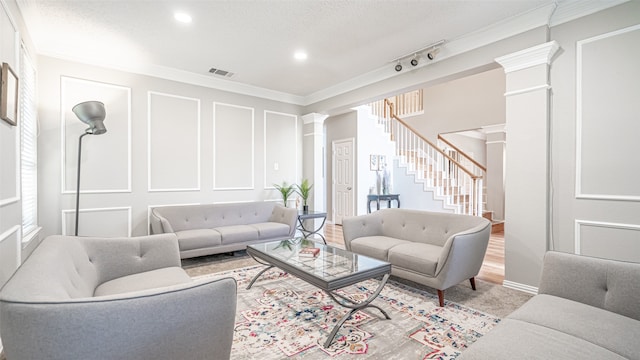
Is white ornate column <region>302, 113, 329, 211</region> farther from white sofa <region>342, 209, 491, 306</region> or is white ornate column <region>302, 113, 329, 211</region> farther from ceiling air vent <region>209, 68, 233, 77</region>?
white sofa <region>342, 209, 491, 306</region>

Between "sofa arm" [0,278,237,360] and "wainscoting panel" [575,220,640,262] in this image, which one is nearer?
"sofa arm" [0,278,237,360]

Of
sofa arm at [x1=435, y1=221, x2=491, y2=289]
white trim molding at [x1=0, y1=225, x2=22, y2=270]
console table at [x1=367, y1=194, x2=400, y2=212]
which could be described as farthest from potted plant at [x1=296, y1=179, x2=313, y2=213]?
white trim molding at [x1=0, y1=225, x2=22, y2=270]

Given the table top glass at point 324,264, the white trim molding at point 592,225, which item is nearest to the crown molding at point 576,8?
the white trim molding at point 592,225

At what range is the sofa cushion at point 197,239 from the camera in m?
3.65

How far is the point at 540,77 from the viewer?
2.87 metres

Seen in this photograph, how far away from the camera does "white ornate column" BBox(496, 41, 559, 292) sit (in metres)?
2.85

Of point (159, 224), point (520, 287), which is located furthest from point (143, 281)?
point (520, 287)

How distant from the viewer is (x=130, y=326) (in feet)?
3.46

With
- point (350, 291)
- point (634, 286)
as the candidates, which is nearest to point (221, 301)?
point (350, 291)

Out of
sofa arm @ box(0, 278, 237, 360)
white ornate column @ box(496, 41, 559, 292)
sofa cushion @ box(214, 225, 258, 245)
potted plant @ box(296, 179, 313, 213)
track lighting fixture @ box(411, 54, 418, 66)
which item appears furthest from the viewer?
potted plant @ box(296, 179, 313, 213)

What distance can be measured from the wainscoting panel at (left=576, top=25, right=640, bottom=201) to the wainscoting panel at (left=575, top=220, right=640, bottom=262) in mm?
256

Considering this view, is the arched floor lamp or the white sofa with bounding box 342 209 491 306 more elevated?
the arched floor lamp

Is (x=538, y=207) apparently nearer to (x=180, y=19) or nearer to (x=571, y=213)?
(x=571, y=213)

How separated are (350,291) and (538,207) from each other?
2.03 meters
